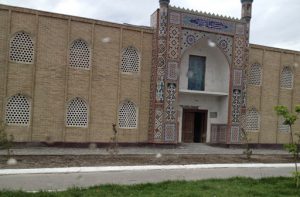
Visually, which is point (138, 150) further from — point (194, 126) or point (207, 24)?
point (207, 24)

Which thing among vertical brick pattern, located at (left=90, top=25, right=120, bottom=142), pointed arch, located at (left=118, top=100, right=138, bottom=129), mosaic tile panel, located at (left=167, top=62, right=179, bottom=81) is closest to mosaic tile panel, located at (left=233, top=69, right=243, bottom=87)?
mosaic tile panel, located at (left=167, top=62, right=179, bottom=81)

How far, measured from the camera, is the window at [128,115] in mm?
15828

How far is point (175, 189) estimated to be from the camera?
7.00m

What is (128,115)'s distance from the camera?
15.9 m

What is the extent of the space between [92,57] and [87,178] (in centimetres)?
825

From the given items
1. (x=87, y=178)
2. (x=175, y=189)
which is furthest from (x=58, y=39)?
(x=175, y=189)

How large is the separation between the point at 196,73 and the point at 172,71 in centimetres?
237

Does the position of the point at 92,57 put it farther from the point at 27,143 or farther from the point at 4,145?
the point at 4,145

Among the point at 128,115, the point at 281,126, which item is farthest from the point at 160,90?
the point at 281,126

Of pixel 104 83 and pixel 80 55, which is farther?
pixel 104 83

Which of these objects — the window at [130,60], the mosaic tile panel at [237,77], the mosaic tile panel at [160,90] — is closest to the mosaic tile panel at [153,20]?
the window at [130,60]

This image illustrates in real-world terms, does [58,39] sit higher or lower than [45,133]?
higher

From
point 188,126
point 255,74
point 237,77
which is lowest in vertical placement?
point 188,126

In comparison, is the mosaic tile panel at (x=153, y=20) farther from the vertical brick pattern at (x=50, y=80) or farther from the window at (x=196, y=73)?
the vertical brick pattern at (x=50, y=80)
